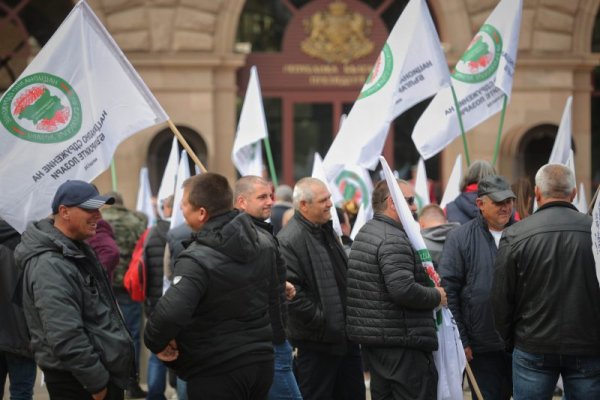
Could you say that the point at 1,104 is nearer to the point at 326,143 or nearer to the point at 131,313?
the point at 131,313

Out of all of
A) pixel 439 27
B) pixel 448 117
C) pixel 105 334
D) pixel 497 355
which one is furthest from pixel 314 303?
pixel 439 27

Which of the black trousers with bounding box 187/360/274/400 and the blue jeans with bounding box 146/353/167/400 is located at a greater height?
the black trousers with bounding box 187/360/274/400

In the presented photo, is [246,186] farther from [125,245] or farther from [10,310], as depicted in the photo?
[125,245]

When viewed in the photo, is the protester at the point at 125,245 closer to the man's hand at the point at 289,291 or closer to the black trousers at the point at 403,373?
the man's hand at the point at 289,291

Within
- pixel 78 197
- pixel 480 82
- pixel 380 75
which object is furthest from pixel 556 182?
pixel 480 82

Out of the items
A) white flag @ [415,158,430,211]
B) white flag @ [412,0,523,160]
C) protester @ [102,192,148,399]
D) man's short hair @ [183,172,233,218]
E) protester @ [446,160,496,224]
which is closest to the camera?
man's short hair @ [183,172,233,218]

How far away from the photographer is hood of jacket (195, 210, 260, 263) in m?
4.90

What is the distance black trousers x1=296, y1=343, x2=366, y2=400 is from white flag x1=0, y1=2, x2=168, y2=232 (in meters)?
1.77

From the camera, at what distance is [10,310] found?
19.5 ft

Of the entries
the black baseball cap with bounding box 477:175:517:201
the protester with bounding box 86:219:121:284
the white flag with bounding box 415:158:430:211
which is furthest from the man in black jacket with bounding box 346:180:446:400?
the white flag with bounding box 415:158:430:211

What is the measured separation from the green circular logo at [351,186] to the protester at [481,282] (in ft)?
15.4

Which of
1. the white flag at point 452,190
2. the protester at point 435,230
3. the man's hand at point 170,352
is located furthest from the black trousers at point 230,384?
the white flag at point 452,190

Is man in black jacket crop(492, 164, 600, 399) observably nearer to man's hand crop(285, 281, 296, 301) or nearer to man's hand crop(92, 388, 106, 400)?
man's hand crop(285, 281, 296, 301)

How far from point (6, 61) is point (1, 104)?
445 inches
